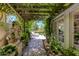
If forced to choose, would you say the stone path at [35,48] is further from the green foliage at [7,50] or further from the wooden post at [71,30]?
the wooden post at [71,30]

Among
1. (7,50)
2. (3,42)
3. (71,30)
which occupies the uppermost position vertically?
(71,30)

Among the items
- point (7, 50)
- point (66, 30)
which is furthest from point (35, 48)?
point (66, 30)

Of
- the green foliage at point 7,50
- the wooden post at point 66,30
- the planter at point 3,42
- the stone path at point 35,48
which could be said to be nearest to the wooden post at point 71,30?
the wooden post at point 66,30

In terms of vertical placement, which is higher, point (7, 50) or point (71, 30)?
point (71, 30)

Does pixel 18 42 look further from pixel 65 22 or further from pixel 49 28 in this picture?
pixel 65 22

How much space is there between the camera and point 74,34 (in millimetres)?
3479

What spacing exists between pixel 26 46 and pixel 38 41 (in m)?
0.20

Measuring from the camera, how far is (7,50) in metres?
3.50

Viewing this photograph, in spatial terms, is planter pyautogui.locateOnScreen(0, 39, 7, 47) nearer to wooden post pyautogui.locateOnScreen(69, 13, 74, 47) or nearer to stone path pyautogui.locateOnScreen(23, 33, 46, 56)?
stone path pyautogui.locateOnScreen(23, 33, 46, 56)

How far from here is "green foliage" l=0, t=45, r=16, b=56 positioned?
3494mm

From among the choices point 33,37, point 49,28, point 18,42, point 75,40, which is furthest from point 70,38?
point 18,42

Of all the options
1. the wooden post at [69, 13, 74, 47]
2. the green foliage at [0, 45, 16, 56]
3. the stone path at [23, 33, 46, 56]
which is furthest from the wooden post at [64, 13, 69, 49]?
the green foliage at [0, 45, 16, 56]

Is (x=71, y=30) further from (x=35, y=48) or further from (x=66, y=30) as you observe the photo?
(x=35, y=48)

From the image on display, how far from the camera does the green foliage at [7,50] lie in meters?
3.49
